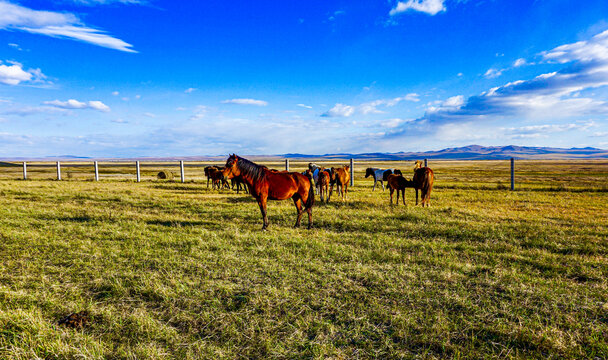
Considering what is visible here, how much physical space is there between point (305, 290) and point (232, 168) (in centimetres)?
440

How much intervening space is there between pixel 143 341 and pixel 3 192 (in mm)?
19965

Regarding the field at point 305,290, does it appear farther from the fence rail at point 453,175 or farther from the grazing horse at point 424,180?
the fence rail at point 453,175

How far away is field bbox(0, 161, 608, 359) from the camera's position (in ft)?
9.25

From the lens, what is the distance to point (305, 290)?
407 cm

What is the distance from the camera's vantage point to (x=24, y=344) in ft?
8.88

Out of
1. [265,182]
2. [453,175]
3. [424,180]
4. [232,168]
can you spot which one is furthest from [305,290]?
[453,175]

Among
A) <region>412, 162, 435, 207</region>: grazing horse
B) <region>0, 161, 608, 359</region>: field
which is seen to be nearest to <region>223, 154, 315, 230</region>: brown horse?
<region>0, 161, 608, 359</region>: field

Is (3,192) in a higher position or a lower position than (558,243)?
higher

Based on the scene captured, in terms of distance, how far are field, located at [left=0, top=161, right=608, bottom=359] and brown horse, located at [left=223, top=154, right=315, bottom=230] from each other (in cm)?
99

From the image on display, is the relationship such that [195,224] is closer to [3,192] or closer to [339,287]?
[339,287]

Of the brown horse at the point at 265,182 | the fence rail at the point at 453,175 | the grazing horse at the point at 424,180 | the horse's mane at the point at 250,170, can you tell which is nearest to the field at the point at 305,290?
the brown horse at the point at 265,182

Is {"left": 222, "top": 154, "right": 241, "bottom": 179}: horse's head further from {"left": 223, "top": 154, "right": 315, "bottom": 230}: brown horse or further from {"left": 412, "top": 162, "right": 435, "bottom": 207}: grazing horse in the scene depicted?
{"left": 412, "top": 162, "right": 435, "bottom": 207}: grazing horse

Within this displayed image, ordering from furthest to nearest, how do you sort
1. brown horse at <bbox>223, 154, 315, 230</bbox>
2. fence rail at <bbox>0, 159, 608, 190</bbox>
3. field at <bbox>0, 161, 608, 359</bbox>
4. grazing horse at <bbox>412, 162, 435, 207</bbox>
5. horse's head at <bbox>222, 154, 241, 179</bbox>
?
1. fence rail at <bbox>0, 159, 608, 190</bbox>
2. grazing horse at <bbox>412, 162, 435, 207</bbox>
3. brown horse at <bbox>223, 154, 315, 230</bbox>
4. horse's head at <bbox>222, 154, 241, 179</bbox>
5. field at <bbox>0, 161, 608, 359</bbox>

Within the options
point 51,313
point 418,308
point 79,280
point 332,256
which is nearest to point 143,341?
point 51,313
